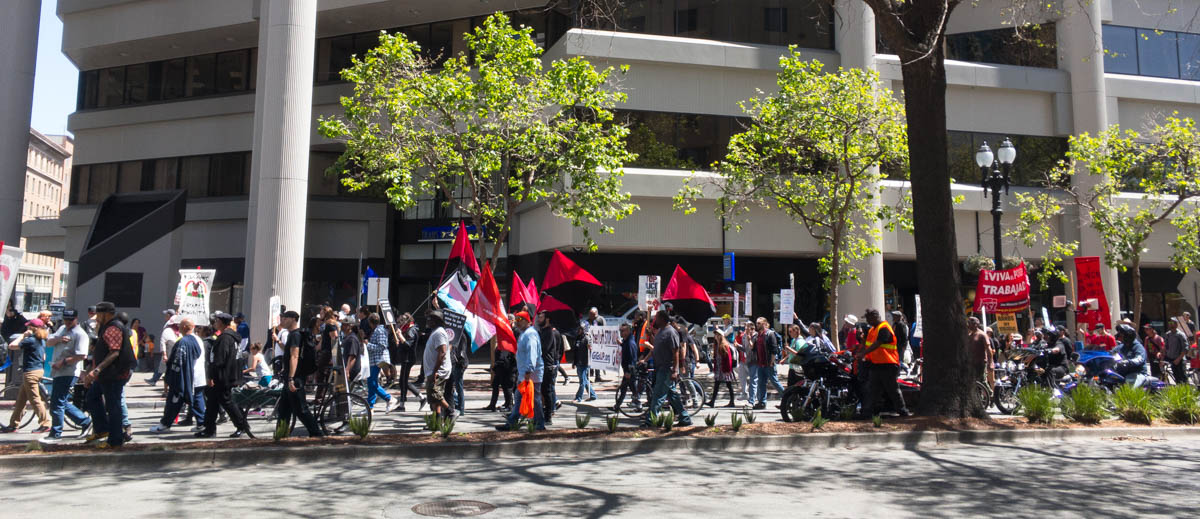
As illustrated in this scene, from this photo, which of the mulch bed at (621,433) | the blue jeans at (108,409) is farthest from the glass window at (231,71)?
the mulch bed at (621,433)

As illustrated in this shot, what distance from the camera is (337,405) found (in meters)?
11.3

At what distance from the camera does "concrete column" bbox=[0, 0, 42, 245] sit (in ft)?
97.1

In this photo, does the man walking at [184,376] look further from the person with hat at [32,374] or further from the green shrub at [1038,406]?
the green shrub at [1038,406]

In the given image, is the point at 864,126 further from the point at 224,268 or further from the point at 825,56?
the point at 224,268

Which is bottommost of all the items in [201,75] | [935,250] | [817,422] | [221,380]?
[817,422]

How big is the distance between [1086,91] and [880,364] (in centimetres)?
2296

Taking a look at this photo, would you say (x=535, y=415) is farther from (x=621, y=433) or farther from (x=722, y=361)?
(x=722, y=361)

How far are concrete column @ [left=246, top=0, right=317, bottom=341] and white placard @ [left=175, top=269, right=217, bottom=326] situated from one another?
140 inches

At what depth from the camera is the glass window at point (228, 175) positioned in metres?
32.5

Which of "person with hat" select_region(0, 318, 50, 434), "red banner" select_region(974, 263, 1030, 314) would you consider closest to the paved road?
"person with hat" select_region(0, 318, 50, 434)

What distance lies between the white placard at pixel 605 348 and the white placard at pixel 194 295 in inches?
336

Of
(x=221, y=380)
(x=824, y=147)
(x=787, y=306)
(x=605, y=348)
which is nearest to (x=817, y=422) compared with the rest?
(x=605, y=348)

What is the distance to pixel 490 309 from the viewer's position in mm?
12531

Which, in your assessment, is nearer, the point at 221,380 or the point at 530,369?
the point at 221,380
